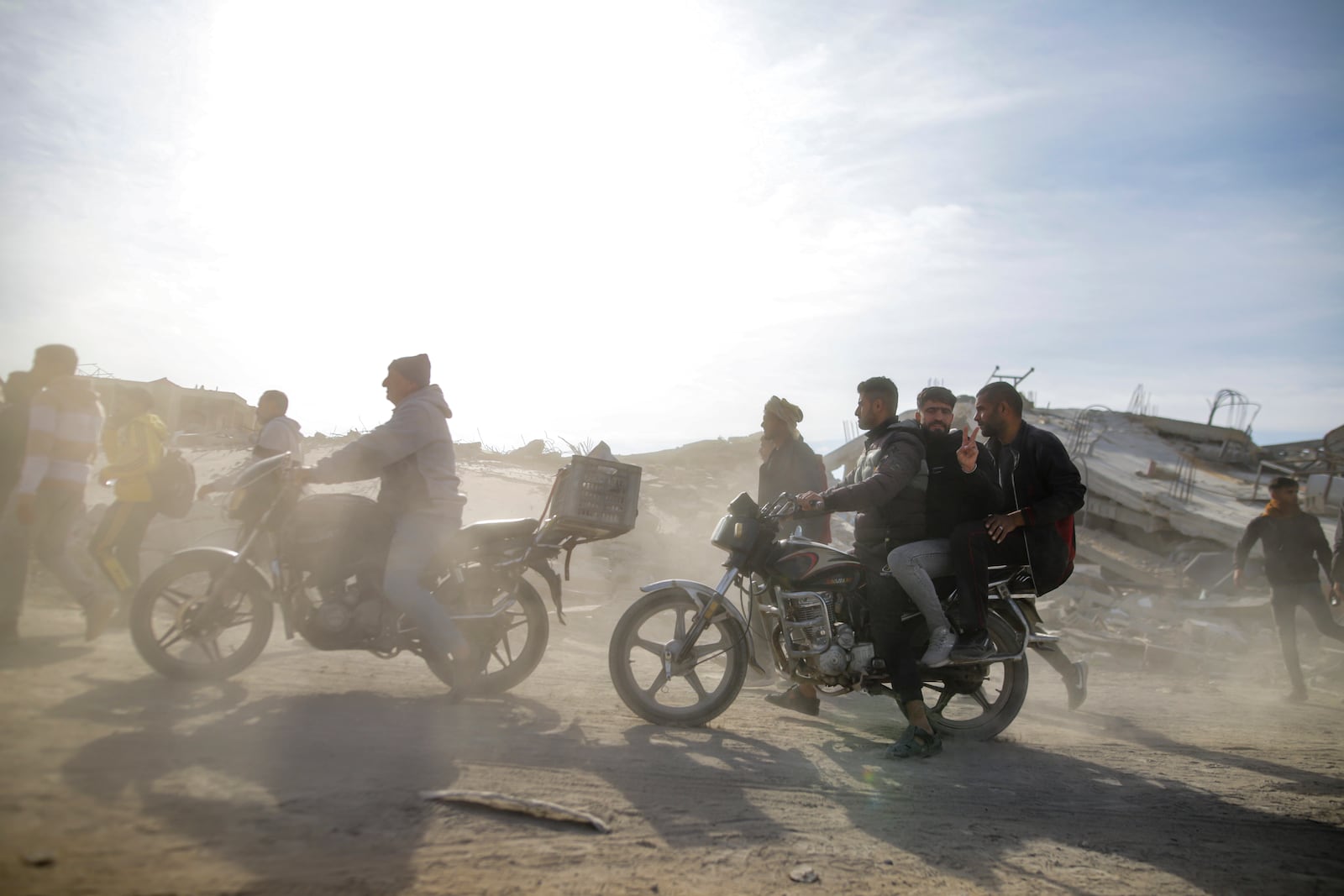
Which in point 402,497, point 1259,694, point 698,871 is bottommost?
point 1259,694

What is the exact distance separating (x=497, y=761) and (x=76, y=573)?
3874 mm

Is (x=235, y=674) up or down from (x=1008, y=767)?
up

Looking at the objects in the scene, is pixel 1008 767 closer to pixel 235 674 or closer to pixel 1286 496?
pixel 235 674

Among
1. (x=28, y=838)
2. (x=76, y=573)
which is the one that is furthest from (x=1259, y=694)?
(x=76, y=573)

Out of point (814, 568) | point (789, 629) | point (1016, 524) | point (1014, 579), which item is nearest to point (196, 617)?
point (789, 629)

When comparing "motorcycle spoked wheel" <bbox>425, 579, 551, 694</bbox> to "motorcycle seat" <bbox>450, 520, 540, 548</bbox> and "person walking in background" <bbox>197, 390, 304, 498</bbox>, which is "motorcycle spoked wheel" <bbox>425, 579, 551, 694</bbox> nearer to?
"motorcycle seat" <bbox>450, 520, 540, 548</bbox>

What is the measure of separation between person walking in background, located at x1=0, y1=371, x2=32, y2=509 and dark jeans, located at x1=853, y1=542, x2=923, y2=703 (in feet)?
19.0

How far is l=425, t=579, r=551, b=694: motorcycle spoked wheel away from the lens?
16.7 feet

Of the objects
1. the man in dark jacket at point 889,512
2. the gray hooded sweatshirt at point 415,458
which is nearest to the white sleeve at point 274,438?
the gray hooded sweatshirt at point 415,458

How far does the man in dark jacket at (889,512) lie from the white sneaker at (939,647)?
0.10m

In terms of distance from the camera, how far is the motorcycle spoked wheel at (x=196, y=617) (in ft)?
15.2

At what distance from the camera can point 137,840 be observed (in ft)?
8.37

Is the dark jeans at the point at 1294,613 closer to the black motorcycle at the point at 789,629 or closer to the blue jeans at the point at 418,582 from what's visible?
the black motorcycle at the point at 789,629

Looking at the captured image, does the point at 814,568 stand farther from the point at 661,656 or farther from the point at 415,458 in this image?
the point at 415,458
